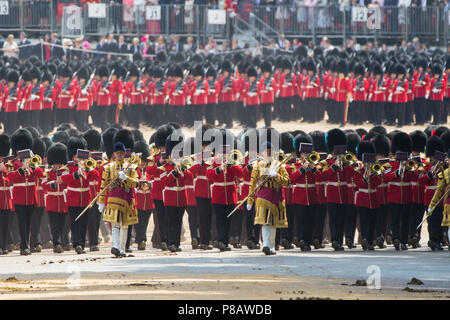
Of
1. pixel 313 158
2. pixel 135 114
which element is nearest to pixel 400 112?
pixel 135 114

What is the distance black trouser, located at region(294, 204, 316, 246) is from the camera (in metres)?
13.6

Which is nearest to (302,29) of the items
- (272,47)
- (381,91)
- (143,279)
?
(272,47)

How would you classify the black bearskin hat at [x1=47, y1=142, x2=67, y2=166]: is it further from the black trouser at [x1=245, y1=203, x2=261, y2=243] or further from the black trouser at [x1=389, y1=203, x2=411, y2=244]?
the black trouser at [x1=389, y1=203, x2=411, y2=244]

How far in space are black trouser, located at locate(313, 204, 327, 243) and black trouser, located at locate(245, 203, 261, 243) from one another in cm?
59

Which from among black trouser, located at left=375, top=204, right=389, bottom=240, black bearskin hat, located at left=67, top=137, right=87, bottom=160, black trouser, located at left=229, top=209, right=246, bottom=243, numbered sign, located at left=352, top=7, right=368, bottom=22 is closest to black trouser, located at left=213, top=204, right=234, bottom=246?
black trouser, located at left=229, top=209, right=246, bottom=243

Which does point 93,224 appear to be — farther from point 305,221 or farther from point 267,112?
point 267,112

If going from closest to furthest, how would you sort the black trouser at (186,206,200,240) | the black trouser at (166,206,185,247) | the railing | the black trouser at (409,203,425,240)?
1. the black trouser at (166,206,185,247)
2. the black trouser at (409,203,425,240)
3. the black trouser at (186,206,200,240)
4. the railing

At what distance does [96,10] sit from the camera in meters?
29.9

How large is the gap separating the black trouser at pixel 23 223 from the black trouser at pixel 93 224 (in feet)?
2.15

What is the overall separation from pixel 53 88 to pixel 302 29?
27.9 ft

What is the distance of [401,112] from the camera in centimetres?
2361

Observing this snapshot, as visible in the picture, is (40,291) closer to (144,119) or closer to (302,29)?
(144,119)

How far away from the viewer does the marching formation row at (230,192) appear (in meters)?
13.6
